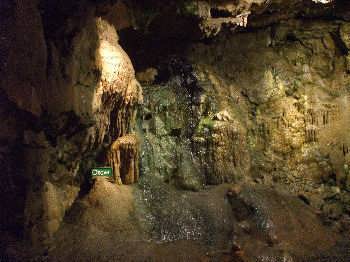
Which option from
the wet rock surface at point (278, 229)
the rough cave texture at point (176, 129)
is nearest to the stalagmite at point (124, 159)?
the rough cave texture at point (176, 129)

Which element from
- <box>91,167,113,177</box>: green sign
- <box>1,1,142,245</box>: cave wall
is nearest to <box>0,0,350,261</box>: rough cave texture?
<box>1,1,142,245</box>: cave wall

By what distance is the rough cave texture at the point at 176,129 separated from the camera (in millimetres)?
7590

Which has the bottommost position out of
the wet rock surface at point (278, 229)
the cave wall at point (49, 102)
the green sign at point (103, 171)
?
the wet rock surface at point (278, 229)

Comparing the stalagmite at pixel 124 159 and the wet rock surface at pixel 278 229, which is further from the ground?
the stalagmite at pixel 124 159

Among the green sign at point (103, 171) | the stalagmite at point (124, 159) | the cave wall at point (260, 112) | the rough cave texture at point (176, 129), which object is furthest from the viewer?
the cave wall at point (260, 112)

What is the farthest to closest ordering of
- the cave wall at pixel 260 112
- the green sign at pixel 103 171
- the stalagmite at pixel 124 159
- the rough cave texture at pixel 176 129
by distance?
the cave wall at pixel 260 112
the stalagmite at pixel 124 159
the green sign at pixel 103 171
the rough cave texture at pixel 176 129

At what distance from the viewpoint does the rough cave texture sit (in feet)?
24.9

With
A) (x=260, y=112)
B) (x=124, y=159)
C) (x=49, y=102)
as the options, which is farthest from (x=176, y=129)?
(x=49, y=102)

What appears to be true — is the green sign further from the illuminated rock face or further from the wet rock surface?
the wet rock surface

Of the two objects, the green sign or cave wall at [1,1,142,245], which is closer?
cave wall at [1,1,142,245]

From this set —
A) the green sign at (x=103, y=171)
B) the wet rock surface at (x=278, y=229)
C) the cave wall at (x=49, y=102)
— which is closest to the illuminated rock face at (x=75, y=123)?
the cave wall at (x=49, y=102)

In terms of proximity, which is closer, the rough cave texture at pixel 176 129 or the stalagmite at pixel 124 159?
the rough cave texture at pixel 176 129

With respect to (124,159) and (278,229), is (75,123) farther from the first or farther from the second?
(278,229)

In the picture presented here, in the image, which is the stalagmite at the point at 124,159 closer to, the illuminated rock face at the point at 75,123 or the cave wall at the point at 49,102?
the illuminated rock face at the point at 75,123
